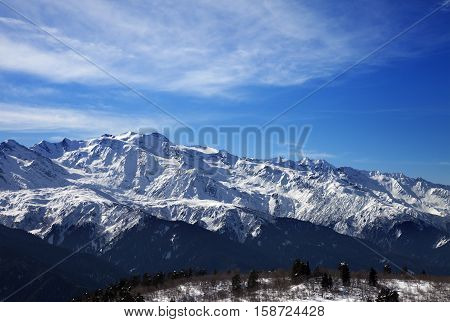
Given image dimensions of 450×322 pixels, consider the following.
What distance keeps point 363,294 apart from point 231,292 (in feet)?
105

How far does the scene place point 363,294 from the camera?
118625 millimetres

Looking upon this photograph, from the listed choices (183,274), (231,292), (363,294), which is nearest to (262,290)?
(231,292)

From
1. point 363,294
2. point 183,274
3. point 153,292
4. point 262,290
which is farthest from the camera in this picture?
point 183,274
